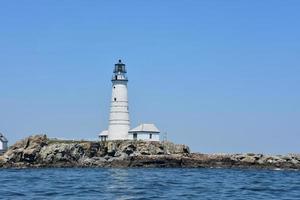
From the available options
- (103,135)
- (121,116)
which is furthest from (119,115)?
(103,135)

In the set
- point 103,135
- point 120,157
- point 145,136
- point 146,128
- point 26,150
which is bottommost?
point 120,157

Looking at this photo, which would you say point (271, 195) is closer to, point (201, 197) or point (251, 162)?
point (201, 197)

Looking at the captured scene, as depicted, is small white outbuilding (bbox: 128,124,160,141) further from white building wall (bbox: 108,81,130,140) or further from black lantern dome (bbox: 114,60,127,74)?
black lantern dome (bbox: 114,60,127,74)

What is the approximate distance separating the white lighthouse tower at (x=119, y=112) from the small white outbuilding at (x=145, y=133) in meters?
2.34

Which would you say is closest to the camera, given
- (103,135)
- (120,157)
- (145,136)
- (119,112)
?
(120,157)

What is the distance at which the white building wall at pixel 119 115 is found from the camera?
110125mm

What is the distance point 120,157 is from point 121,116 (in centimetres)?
1024

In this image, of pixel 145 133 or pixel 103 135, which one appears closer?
pixel 145 133

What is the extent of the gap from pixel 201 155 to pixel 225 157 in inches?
160

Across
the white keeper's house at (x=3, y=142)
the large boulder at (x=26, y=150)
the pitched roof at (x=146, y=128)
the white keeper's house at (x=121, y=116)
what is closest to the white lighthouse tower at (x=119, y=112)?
the white keeper's house at (x=121, y=116)

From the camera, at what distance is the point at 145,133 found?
114625 millimetres

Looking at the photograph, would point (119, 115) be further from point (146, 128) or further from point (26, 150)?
point (26, 150)

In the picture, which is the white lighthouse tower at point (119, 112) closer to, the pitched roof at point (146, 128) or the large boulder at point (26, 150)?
the pitched roof at point (146, 128)

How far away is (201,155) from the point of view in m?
106
